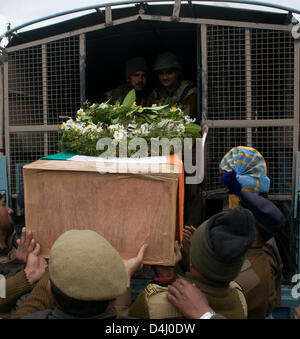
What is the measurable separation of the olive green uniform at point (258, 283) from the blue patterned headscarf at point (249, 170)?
2.38ft

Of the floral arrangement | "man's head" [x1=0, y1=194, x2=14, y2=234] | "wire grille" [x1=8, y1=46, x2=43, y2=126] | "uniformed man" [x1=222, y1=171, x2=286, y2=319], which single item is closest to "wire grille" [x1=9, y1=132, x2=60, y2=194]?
"wire grille" [x1=8, y1=46, x2=43, y2=126]

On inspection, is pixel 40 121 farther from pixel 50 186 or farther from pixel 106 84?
pixel 50 186

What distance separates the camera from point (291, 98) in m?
4.34

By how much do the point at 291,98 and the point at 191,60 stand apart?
8.24 ft

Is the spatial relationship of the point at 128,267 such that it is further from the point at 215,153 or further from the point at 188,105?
the point at 188,105

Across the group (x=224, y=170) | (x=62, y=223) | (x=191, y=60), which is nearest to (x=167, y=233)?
(x=62, y=223)

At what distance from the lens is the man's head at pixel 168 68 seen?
17.5ft

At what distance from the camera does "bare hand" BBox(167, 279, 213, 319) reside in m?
1.92

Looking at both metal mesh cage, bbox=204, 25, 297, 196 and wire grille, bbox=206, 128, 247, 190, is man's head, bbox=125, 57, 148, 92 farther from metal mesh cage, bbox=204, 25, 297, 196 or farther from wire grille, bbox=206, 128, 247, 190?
wire grille, bbox=206, 128, 247, 190

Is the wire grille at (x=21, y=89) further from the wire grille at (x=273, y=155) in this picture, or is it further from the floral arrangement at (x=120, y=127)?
the wire grille at (x=273, y=155)

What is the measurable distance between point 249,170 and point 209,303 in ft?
5.41

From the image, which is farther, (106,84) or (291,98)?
(106,84)

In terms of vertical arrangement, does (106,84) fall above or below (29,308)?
above

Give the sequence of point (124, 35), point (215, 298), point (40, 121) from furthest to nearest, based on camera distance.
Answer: point (124, 35), point (40, 121), point (215, 298)
